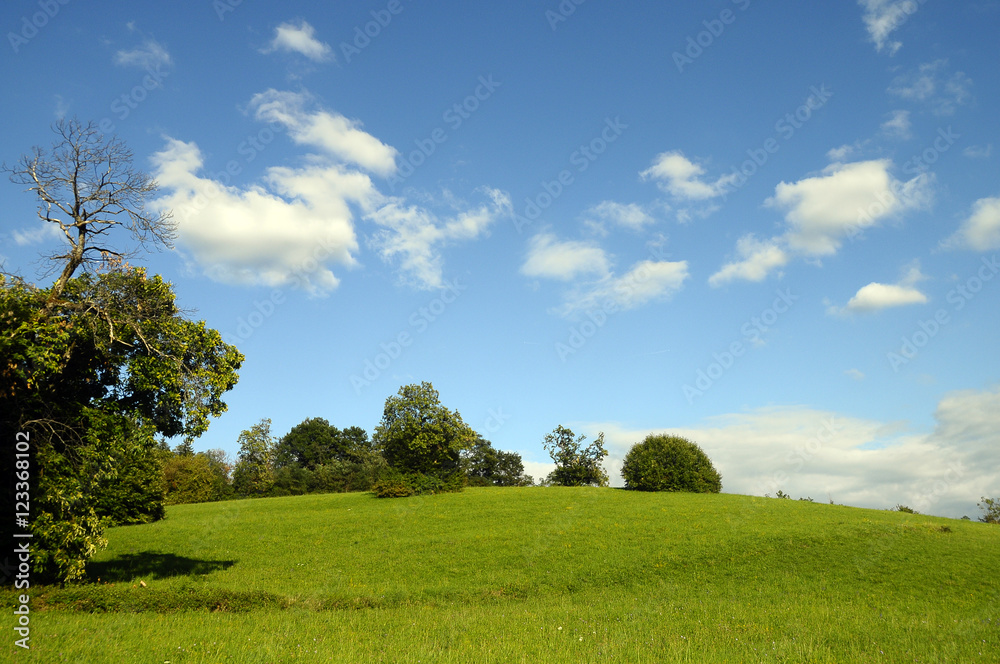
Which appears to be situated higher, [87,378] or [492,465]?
[87,378]

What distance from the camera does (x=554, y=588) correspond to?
81.9 feet

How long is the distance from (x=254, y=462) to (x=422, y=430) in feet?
153

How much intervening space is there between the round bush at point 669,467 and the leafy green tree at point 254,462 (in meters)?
58.1

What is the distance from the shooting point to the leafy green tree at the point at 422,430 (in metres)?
64.1

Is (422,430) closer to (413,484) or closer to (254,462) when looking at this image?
(413,484)

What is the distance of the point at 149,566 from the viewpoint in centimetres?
2767

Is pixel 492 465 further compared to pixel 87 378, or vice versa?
pixel 492 465

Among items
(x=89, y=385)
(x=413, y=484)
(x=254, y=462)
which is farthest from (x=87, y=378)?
(x=254, y=462)

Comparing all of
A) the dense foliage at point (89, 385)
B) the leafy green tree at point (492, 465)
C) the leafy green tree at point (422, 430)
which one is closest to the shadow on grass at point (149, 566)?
the dense foliage at point (89, 385)

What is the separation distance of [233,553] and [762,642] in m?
31.7

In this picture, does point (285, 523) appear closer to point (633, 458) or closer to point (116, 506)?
point (116, 506)

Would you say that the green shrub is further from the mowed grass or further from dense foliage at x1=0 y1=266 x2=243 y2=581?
dense foliage at x1=0 y1=266 x2=243 y2=581

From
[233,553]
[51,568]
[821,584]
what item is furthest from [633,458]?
[51,568]

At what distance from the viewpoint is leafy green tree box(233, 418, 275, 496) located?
85875mm
